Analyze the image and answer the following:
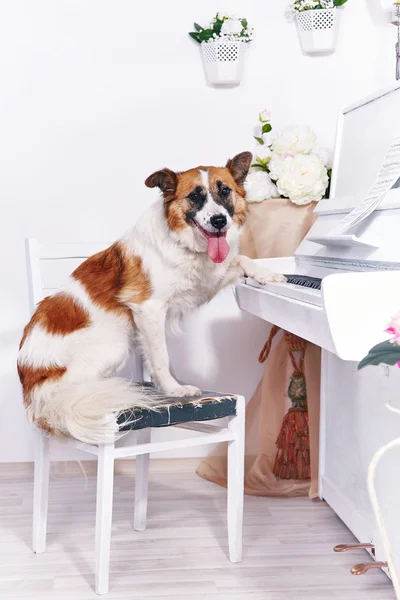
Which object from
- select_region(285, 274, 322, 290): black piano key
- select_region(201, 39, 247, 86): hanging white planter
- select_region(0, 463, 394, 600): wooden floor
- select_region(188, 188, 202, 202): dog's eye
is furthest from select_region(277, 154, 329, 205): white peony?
select_region(0, 463, 394, 600): wooden floor

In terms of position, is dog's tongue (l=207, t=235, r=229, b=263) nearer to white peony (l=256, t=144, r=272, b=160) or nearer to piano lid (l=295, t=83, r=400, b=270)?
piano lid (l=295, t=83, r=400, b=270)

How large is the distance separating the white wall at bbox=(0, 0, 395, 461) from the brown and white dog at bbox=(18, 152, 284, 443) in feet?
3.02

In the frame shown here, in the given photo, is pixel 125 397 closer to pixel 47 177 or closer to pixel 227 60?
pixel 47 177

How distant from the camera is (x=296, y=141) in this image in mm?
2957

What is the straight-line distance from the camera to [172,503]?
9.66ft

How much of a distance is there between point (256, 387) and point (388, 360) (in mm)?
2334

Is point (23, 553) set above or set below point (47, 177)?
below

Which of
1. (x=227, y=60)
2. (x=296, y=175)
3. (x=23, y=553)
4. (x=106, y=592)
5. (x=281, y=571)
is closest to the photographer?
(x=106, y=592)

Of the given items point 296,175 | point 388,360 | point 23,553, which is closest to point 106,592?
point 23,553

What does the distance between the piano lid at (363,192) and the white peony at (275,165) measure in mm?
220

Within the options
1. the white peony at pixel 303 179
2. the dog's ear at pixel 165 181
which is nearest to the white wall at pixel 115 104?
the white peony at pixel 303 179

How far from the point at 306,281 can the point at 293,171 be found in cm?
A: 71

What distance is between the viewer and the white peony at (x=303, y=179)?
9.42 ft

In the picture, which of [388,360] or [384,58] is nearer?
[388,360]
